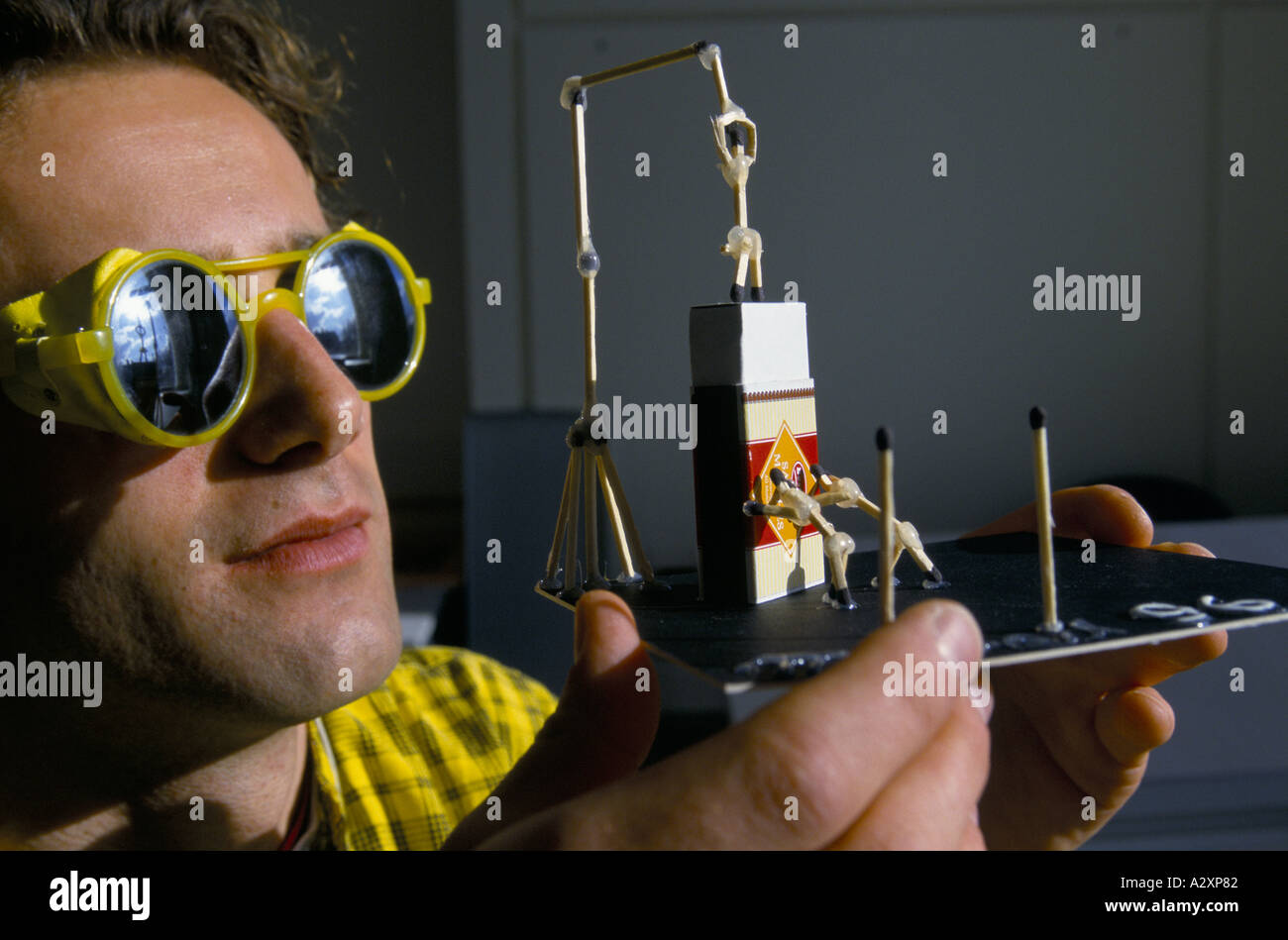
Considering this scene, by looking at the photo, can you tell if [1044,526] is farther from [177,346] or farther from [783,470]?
[177,346]

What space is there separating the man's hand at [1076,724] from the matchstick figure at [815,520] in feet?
0.94

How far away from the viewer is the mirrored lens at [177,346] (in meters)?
0.79

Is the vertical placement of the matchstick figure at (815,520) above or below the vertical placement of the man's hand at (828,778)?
above

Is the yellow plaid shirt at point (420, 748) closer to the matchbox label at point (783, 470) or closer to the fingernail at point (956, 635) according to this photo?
the matchbox label at point (783, 470)

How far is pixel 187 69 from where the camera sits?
40.0 inches

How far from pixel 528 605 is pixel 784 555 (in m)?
1.13

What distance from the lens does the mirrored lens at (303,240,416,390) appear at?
956mm

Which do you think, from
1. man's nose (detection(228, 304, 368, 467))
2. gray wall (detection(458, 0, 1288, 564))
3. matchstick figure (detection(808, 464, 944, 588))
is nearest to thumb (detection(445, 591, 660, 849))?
matchstick figure (detection(808, 464, 944, 588))

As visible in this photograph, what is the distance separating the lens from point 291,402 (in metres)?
0.86

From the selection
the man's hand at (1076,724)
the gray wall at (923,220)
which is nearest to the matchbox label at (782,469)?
the man's hand at (1076,724)

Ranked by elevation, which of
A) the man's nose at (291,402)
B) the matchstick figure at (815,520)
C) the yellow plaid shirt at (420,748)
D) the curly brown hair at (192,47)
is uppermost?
the curly brown hair at (192,47)

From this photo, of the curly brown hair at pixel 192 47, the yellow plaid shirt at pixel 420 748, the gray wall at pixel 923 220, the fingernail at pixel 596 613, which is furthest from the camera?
the gray wall at pixel 923 220

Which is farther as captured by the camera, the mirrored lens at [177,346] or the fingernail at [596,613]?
the mirrored lens at [177,346]
